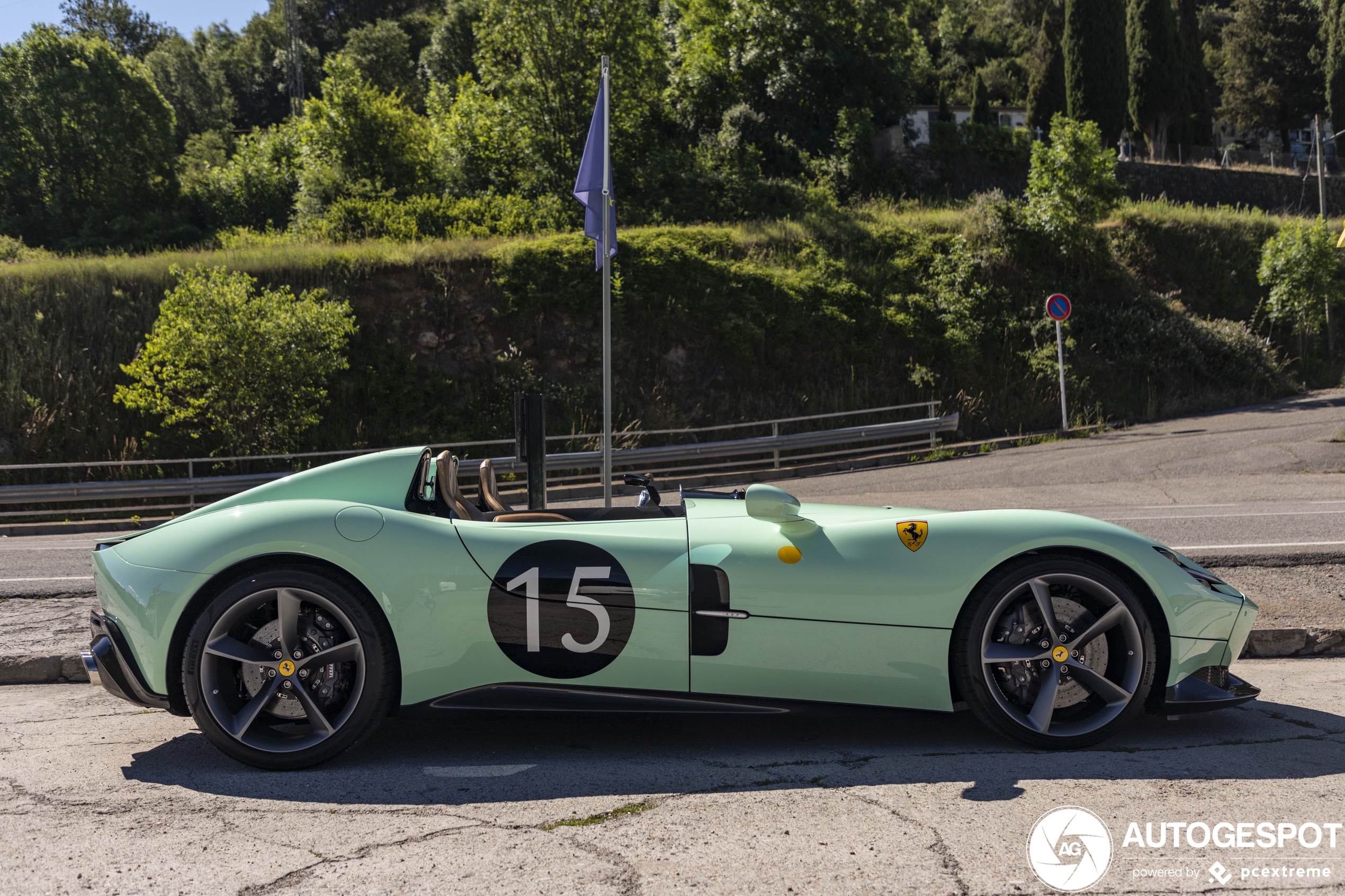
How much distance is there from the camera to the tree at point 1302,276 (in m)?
25.8

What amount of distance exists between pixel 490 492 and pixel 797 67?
1315 inches

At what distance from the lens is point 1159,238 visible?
28.6 metres

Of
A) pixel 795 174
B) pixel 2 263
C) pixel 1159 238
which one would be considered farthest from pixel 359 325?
pixel 1159 238

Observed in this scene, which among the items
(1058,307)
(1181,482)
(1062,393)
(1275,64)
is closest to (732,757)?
(1181,482)

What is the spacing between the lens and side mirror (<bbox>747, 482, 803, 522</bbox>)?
361 centimetres

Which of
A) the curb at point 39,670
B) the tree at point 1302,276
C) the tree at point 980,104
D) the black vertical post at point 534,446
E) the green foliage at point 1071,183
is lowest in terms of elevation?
the curb at point 39,670

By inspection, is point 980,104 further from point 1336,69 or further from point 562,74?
point 562,74

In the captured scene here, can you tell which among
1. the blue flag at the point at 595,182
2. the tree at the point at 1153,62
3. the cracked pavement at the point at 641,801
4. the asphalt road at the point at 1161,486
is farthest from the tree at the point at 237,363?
the tree at the point at 1153,62

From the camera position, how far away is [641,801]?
10.3 ft

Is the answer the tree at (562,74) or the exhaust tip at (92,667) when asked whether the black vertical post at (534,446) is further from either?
the tree at (562,74)

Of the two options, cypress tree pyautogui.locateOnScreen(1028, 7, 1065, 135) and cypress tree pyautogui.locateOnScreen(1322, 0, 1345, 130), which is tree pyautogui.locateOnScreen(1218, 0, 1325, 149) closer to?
cypress tree pyautogui.locateOnScreen(1322, 0, 1345, 130)

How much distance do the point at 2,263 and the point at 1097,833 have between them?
90.9 ft

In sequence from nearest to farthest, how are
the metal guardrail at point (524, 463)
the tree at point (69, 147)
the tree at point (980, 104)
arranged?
the metal guardrail at point (524, 463)
the tree at point (69, 147)
the tree at point (980, 104)

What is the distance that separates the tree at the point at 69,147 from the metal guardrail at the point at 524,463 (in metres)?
24.8
